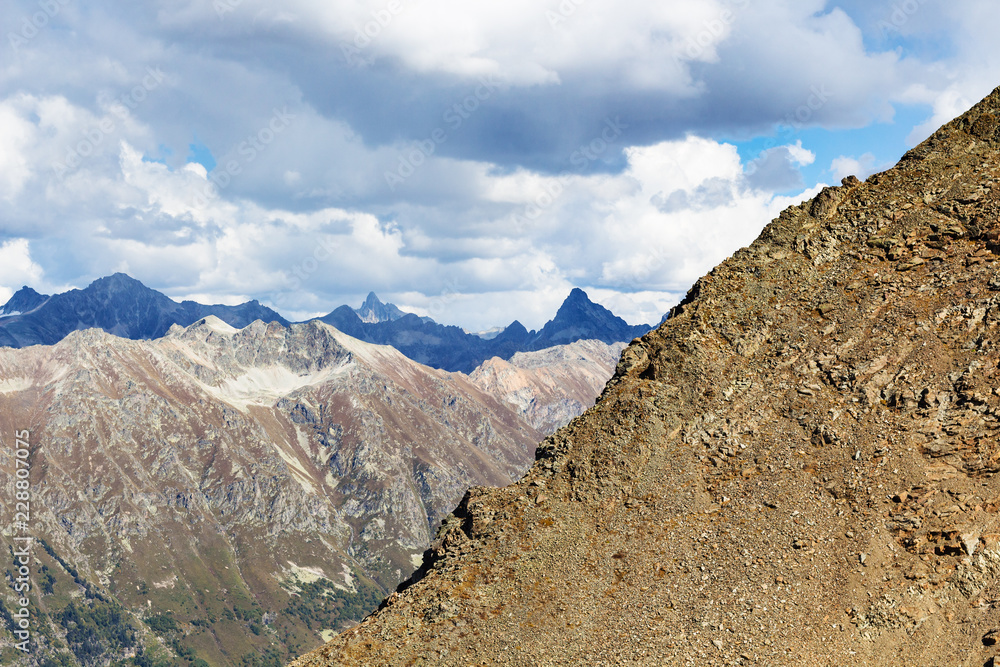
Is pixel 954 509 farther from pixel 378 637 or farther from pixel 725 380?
pixel 378 637

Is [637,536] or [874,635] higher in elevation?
[637,536]

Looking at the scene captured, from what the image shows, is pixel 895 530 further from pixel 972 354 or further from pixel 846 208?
pixel 846 208

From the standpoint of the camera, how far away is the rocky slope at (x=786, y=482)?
4869 cm

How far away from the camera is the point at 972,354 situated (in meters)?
56.2

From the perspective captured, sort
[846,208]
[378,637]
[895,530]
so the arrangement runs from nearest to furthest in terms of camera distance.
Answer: [895,530] → [378,637] → [846,208]

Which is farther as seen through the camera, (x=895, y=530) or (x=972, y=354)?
(x=972, y=354)

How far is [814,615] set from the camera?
1919 inches

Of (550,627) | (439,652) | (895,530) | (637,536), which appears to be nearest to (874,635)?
Result: (895,530)

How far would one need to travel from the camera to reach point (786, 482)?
56375 millimetres

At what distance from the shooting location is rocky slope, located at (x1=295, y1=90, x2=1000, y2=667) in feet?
160

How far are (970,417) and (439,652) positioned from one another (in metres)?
40.5

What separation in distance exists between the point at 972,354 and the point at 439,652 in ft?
145

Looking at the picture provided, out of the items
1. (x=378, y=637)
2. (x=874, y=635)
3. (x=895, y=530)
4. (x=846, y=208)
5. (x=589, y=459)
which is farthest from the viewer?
(x=846, y=208)

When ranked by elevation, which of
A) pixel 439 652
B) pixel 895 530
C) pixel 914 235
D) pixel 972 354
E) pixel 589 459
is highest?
pixel 914 235
